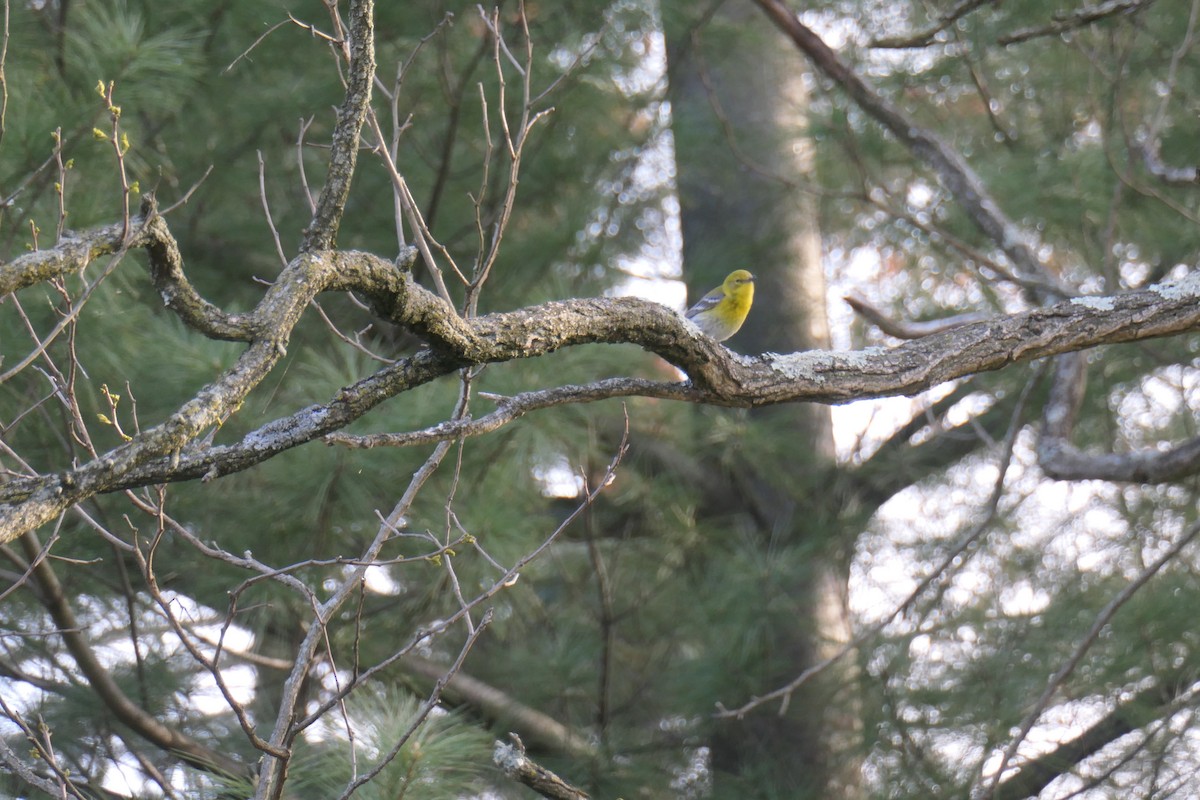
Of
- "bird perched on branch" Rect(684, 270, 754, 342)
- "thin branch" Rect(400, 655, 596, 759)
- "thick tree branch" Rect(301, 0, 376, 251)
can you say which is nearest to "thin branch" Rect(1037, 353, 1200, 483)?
"bird perched on branch" Rect(684, 270, 754, 342)

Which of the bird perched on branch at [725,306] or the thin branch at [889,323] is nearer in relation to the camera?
the thin branch at [889,323]

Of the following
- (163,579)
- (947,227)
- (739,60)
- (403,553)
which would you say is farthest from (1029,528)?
(163,579)

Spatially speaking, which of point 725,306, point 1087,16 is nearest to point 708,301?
point 725,306

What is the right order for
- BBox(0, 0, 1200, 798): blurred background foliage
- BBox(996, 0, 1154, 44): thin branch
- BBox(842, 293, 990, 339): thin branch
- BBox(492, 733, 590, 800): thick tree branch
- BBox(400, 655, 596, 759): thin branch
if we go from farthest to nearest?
1. BBox(400, 655, 596, 759): thin branch
2. BBox(0, 0, 1200, 798): blurred background foliage
3. BBox(842, 293, 990, 339): thin branch
4. BBox(996, 0, 1154, 44): thin branch
5. BBox(492, 733, 590, 800): thick tree branch

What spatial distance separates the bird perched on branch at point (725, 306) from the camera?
13.3 ft

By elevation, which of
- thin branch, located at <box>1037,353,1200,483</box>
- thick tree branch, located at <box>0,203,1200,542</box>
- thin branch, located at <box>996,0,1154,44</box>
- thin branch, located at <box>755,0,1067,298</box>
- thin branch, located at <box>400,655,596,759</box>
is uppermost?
thin branch, located at <box>755,0,1067,298</box>

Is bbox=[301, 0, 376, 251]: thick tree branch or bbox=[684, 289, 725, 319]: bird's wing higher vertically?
bbox=[684, 289, 725, 319]: bird's wing

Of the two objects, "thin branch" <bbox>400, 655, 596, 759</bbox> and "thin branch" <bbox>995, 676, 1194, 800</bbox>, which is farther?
"thin branch" <bbox>400, 655, 596, 759</bbox>

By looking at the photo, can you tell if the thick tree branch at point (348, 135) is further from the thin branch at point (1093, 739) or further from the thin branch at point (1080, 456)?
the thin branch at point (1093, 739)

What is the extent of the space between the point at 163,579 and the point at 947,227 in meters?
2.72

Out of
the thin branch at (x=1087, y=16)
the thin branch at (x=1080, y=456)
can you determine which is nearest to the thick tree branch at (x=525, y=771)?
the thin branch at (x=1080, y=456)

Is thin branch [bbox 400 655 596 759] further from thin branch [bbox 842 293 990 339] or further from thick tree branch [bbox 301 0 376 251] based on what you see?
thick tree branch [bbox 301 0 376 251]

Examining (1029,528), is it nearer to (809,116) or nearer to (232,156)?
(809,116)

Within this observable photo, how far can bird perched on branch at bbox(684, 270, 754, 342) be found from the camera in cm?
404
